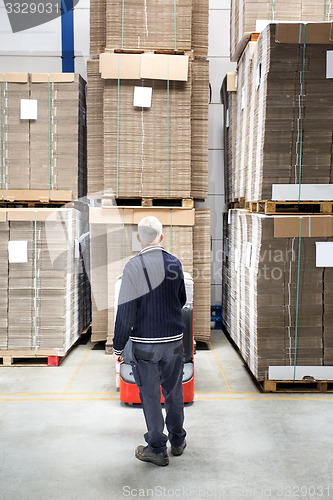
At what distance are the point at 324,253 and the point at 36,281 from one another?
3.31 meters

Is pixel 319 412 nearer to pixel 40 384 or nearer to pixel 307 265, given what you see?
pixel 307 265

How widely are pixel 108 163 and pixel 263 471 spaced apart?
4093 mm

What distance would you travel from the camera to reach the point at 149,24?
6406 mm

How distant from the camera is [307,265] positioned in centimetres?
517

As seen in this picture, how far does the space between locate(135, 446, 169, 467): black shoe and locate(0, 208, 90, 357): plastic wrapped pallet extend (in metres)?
2.55

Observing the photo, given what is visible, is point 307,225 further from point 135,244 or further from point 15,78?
point 15,78

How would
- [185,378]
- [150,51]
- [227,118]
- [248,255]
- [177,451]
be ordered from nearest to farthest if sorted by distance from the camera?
[177,451]
[185,378]
[248,255]
[150,51]
[227,118]

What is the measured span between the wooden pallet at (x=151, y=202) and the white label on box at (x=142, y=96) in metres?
1.17

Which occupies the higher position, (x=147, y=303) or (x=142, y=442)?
(x=147, y=303)

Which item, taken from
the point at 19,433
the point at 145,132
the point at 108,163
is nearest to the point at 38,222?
the point at 108,163

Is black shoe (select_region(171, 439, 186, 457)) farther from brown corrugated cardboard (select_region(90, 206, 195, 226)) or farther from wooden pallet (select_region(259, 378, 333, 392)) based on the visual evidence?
brown corrugated cardboard (select_region(90, 206, 195, 226))

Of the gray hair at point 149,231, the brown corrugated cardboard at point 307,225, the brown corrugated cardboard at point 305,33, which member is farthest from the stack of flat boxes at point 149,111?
the gray hair at point 149,231

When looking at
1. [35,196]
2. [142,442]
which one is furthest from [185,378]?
[35,196]

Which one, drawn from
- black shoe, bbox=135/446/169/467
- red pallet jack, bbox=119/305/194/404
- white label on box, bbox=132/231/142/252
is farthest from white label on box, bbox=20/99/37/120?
black shoe, bbox=135/446/169/467
